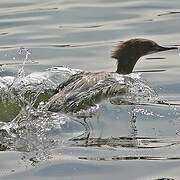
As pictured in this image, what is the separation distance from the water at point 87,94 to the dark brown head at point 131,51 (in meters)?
0.19

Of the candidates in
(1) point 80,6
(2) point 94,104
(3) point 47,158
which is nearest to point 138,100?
(2) point 94,104

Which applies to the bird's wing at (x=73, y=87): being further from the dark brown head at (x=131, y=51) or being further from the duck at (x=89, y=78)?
the dark brown head at (x=131, y=51)

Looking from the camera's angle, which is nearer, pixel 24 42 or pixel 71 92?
pixel 71 92

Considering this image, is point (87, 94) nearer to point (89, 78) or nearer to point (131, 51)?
point (89, 78)

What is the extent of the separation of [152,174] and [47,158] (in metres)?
0.86

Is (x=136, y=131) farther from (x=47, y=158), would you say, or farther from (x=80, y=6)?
(x=80, y=6)

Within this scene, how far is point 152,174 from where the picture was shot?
18.7ft

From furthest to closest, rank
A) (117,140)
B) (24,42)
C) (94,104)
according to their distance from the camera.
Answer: (24,42), (94,104), (117,140)

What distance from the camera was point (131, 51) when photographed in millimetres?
9273

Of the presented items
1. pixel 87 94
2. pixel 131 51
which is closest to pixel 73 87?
pixel 87 94

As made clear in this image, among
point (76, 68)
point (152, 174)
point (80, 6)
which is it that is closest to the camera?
point (152, 174)

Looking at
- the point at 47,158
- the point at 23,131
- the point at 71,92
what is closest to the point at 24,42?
the point at 71,92

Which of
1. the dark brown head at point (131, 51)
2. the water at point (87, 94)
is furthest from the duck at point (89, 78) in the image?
the water at point (87, 94)

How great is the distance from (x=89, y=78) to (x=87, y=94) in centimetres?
27
